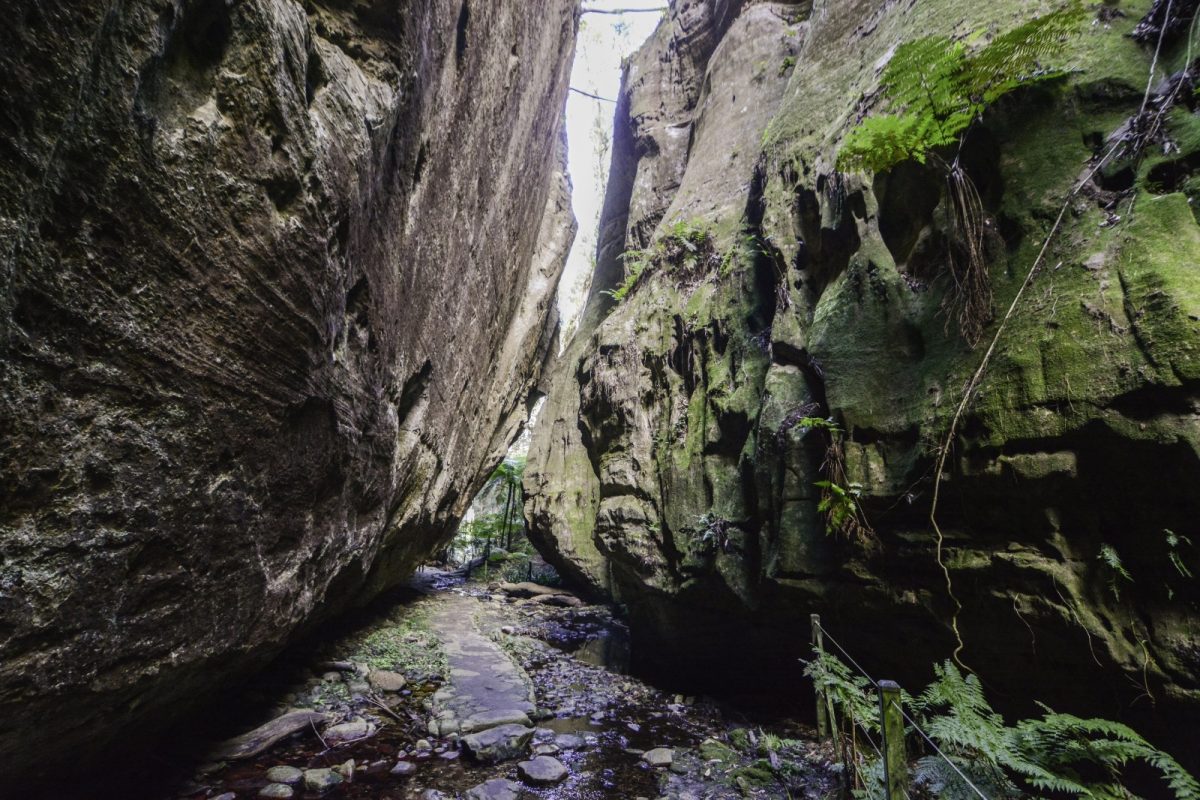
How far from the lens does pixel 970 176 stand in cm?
446

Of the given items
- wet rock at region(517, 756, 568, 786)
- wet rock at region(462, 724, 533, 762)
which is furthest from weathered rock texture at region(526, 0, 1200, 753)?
wet rock at region(462, 724, 533, 762)

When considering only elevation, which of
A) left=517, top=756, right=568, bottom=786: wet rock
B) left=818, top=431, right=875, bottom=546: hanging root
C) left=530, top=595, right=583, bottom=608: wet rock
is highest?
left=818, top=431, right=875, bottom=546: hanging root

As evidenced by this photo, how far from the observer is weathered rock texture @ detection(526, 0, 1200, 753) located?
3078 millimetres

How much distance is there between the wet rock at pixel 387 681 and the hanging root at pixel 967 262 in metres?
6.72

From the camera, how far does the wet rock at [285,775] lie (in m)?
3.80

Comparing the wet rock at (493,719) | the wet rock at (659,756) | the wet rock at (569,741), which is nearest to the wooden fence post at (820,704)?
the wet rock at (659,756)

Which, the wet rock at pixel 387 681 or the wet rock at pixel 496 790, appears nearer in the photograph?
the wet rock at pixel 496 790

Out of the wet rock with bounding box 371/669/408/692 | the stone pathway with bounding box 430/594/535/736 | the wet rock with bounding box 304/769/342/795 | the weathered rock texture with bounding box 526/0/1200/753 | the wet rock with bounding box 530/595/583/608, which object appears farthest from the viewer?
the wet rock with bounding box 530/595/583/608

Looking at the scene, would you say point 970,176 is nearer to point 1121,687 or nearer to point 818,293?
point 818,293

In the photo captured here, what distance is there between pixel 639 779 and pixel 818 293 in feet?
17.7

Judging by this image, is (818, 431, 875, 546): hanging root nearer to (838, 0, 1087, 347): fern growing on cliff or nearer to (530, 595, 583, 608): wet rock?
(838, 0, 1087, 347): fern growing on cliff

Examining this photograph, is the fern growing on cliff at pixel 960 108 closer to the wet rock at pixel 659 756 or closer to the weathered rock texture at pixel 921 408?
the weathered rock texture at pixel 921 408

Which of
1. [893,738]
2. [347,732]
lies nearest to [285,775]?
[347,732]

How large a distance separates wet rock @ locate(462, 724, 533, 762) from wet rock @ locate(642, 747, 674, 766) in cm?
116
